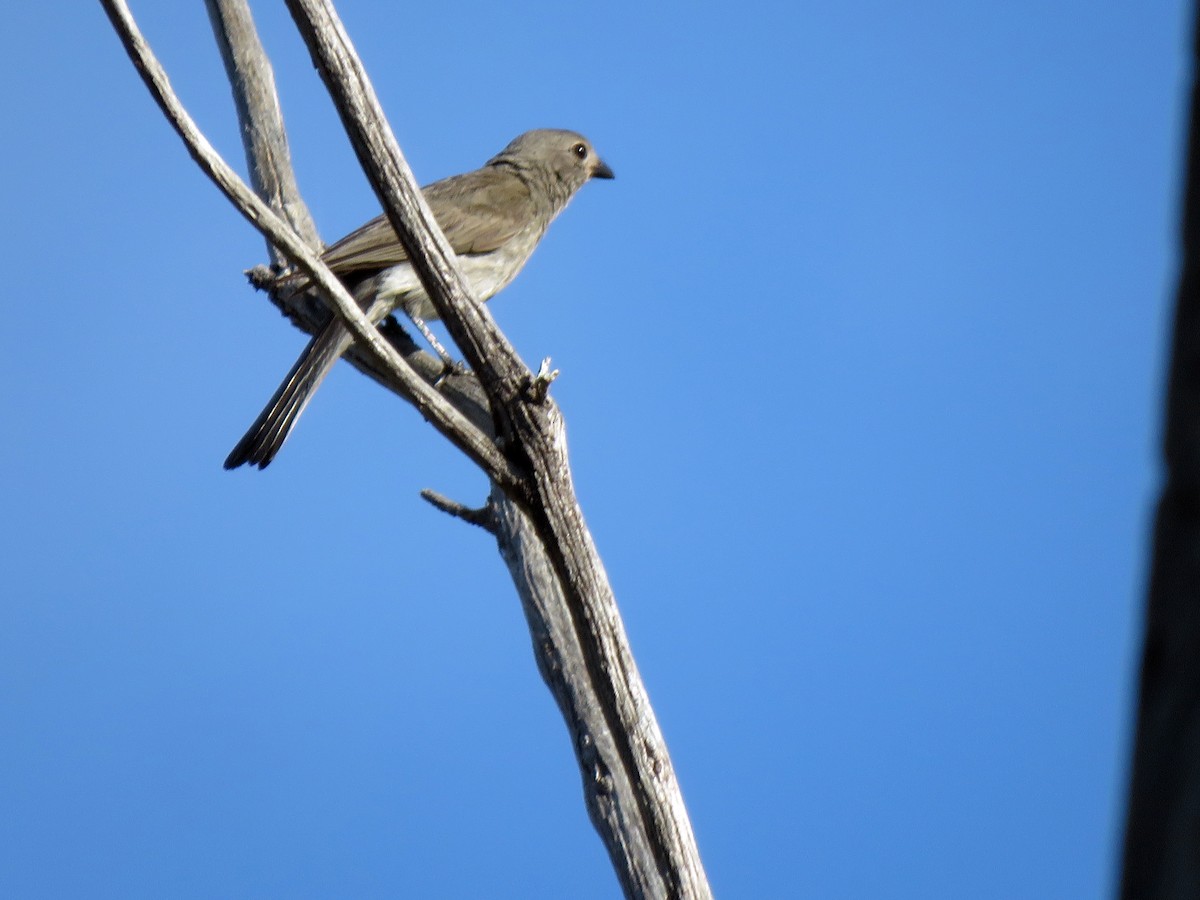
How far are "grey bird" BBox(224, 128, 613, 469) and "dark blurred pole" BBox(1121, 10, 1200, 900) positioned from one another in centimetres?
419

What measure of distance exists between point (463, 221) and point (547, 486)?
11.6 ft

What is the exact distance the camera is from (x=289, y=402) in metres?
5.59

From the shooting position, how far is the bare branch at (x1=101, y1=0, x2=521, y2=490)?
3.60 m

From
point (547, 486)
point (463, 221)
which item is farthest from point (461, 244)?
point (547, 486)

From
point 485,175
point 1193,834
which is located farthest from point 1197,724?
point 485,175

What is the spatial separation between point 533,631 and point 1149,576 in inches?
153

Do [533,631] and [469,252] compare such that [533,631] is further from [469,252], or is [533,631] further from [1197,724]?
[1197,724]

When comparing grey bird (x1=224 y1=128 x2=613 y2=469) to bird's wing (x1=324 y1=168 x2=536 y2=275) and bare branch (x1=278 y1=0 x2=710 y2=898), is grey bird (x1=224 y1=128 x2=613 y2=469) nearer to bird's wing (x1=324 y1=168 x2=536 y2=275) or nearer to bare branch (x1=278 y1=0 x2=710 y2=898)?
bird's wing (x1=324 y1=168 x2=536 y2=275)

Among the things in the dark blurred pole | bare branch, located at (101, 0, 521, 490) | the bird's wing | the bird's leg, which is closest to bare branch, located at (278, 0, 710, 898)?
bare branch, located at (101, 0, 521, 490)

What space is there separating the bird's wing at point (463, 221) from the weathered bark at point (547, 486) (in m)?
2.41

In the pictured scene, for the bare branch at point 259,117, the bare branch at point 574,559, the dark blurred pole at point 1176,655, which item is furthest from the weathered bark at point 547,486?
the dark blurred pole at point 1176,655

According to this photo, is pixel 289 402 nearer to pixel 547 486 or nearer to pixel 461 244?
pixel 461 244

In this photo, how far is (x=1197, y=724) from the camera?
82 cm

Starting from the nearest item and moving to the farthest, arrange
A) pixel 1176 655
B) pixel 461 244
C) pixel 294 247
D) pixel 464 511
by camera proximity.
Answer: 1. pixel 1176 655
2. pixel 294 247
3. pixel 464 511
4. pixel 461 244
